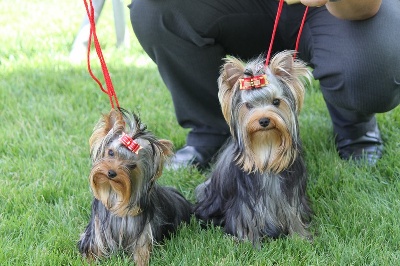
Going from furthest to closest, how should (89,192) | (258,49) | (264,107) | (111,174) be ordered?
(258,49) → (89,192) → (264,107) → (111,174)

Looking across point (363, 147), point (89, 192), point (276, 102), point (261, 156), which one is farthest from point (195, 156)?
point (276, 102)

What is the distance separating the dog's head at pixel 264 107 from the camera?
8.60 feet

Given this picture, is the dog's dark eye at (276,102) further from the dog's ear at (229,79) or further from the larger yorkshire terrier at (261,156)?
the dog's ear at (229,79)

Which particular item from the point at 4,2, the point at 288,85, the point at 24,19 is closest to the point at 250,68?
Answer: the point at 288,85

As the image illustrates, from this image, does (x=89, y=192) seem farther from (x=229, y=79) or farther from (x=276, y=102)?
(x=276, y=102)

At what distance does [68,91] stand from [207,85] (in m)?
1.72

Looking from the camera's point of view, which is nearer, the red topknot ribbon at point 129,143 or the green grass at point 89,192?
the red topknot ribbon at point 129,143

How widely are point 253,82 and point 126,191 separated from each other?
703mm

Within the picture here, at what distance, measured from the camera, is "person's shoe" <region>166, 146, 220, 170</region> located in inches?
149

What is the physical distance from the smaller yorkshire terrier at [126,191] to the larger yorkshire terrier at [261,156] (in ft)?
1.00

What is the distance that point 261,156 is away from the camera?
2.72m

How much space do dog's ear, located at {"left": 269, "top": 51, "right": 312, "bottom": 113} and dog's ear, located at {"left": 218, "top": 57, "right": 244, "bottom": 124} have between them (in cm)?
14

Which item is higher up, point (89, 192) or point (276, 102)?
point (276, 102)

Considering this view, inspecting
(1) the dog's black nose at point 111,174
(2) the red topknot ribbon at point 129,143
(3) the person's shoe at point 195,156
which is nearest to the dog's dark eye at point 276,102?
(2) the red topknot ribbon at point 129,143
